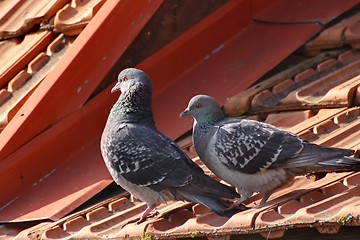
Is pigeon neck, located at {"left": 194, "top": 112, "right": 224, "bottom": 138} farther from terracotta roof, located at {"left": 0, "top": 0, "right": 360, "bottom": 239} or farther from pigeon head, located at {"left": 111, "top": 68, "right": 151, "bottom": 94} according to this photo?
pigeon head, located at {"left": 111, "top": 68, "right": 151, "bottom": 94}

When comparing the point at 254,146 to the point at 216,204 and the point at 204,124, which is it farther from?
the point at 204,124

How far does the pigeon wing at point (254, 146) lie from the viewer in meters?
6.66

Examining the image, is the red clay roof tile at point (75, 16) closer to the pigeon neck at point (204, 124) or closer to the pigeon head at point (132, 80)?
the pigeon head at point (132, 80)

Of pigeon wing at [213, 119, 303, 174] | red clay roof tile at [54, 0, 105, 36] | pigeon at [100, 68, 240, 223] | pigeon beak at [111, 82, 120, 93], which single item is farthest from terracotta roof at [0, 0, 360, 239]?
pigeon beak at [111, 82, 120, 93]

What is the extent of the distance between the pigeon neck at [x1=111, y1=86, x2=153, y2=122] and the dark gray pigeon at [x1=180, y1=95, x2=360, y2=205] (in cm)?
54

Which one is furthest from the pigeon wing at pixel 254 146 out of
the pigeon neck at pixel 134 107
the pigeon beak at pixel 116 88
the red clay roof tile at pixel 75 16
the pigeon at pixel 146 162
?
the red clay roof tile at pixel 75 16

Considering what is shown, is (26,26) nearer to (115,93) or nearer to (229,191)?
(115,93)

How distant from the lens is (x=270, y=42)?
863 cm

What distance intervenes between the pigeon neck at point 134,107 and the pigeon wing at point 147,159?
131mm

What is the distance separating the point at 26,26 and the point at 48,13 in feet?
0.68

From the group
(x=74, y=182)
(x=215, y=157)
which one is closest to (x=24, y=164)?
(x=74, y=182)

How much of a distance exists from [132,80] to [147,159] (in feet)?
2.18

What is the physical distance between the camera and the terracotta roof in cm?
715

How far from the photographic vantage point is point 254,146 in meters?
6.76
